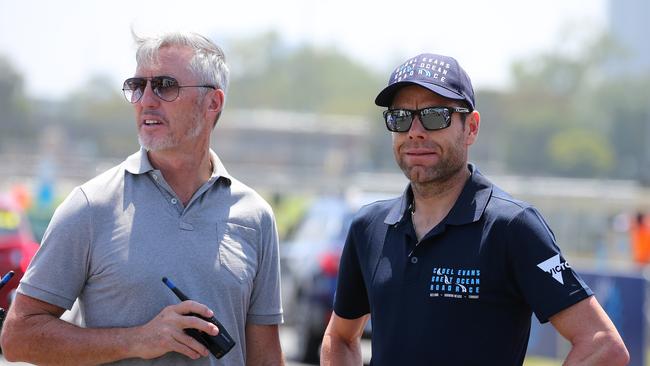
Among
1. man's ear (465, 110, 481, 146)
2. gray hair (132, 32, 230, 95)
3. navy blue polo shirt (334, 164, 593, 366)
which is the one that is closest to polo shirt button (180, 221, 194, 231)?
gray hair (132, 32, 230, 95)

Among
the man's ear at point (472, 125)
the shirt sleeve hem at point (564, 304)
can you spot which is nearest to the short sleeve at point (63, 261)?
the man's ear at point (472, 125)

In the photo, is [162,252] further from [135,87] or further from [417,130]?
[417,130]

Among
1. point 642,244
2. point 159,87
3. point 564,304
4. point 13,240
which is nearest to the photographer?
point 564,304

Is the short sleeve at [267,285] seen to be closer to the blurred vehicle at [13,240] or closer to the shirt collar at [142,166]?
the shirt collar at [142,166]

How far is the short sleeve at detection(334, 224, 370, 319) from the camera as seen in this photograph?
4059mm

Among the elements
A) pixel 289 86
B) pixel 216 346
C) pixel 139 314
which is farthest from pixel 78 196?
pixel 289 86

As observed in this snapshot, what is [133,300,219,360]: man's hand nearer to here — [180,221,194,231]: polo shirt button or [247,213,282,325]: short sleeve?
[180,221,194,231]: polo shirt button

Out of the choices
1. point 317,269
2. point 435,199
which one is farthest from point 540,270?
point 317,269

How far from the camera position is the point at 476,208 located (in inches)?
146

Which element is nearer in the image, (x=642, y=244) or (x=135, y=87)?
(x=135, y=87)

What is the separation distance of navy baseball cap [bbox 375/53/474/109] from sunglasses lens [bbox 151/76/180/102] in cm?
73

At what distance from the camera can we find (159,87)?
3961 millimetres

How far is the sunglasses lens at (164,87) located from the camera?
3957 millimetres

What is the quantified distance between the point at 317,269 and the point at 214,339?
316 inches
